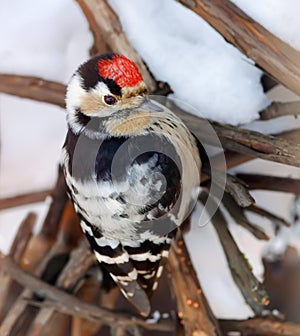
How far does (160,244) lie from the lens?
998 mm

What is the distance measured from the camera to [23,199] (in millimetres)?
1312

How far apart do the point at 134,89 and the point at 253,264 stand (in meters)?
0.47

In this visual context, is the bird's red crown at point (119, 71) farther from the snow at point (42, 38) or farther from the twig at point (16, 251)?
the twig at point (16, 251)

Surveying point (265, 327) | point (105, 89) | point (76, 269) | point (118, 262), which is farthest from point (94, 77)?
point (265, 327)

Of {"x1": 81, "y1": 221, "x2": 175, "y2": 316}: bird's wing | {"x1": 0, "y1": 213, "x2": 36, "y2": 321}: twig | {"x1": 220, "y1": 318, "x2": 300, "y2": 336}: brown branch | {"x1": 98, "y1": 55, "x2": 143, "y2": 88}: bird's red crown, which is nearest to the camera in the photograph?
{"x1": 98, "y1": 55, "x2": 143, "y2": 88}: bird's red crown

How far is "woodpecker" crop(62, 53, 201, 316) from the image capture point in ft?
2.98

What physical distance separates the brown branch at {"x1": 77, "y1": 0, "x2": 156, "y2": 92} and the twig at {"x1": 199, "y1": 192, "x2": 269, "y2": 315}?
10.3 inches

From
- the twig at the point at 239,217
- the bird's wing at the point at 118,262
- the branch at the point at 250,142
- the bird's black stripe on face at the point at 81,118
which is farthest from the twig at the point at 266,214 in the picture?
the bird's black stripe on face at the point at 81,118

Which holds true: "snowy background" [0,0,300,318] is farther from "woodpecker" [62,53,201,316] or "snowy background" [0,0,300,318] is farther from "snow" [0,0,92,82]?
→ "woodpecker" [62,53,201,316]

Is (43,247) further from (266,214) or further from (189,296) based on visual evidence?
(266,214)

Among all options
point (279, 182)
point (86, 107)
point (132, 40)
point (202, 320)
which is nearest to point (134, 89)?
point (86, 107)

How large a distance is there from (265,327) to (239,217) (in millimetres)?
193

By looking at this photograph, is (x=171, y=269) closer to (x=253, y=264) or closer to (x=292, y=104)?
(x=253, y=264)

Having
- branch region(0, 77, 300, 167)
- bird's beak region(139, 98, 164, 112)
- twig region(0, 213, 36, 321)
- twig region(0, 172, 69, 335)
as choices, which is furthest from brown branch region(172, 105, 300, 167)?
twig region(0, 213, 36, 321)
